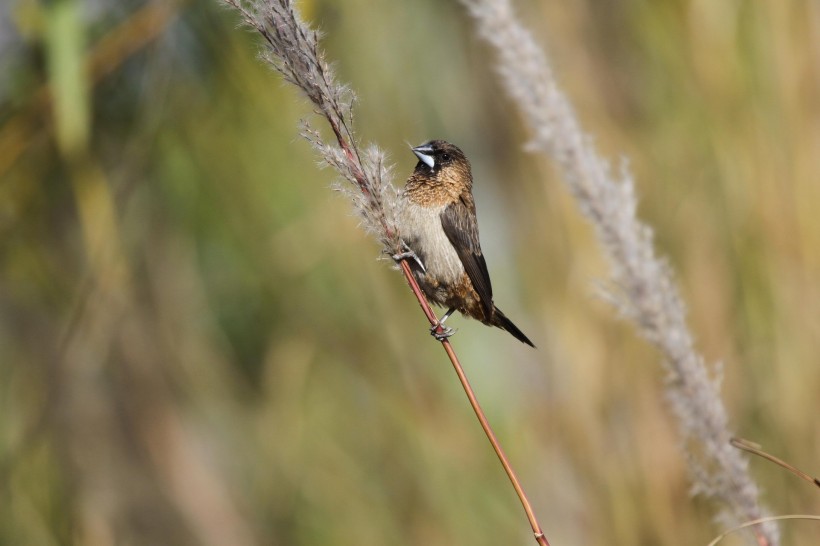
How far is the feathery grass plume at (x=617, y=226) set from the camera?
0.87 m

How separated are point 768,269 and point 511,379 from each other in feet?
2.72

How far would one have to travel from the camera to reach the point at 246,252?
121 inches

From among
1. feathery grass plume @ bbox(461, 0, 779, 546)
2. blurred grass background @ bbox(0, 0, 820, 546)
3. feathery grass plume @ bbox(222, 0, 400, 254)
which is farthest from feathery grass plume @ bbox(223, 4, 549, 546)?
blurred grass background @ bbox(0, 0, 820, 546)

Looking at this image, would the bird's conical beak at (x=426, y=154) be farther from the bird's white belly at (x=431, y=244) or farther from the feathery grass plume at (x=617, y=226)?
the feathery grass plume at (x=617, y=226)

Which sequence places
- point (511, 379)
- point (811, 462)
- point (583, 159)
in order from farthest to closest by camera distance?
point (511, 379)
point (811, 462)
point (583, 159)

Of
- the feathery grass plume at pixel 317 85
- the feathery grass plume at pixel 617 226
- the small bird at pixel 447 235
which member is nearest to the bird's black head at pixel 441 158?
the small bird at pixel 447 235

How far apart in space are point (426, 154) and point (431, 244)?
0.18 m

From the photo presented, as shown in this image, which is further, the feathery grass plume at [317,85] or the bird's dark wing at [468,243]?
the bird's dark wing at [468,243]

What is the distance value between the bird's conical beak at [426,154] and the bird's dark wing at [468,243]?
0.11 m

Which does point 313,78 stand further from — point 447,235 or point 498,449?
point 447,235

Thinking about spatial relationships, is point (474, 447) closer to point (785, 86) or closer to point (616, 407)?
point (616, 407)

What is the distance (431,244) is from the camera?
5.93 feet

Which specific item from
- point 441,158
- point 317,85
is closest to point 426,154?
point 441,158

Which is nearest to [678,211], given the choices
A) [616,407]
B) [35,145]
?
[616,407]
